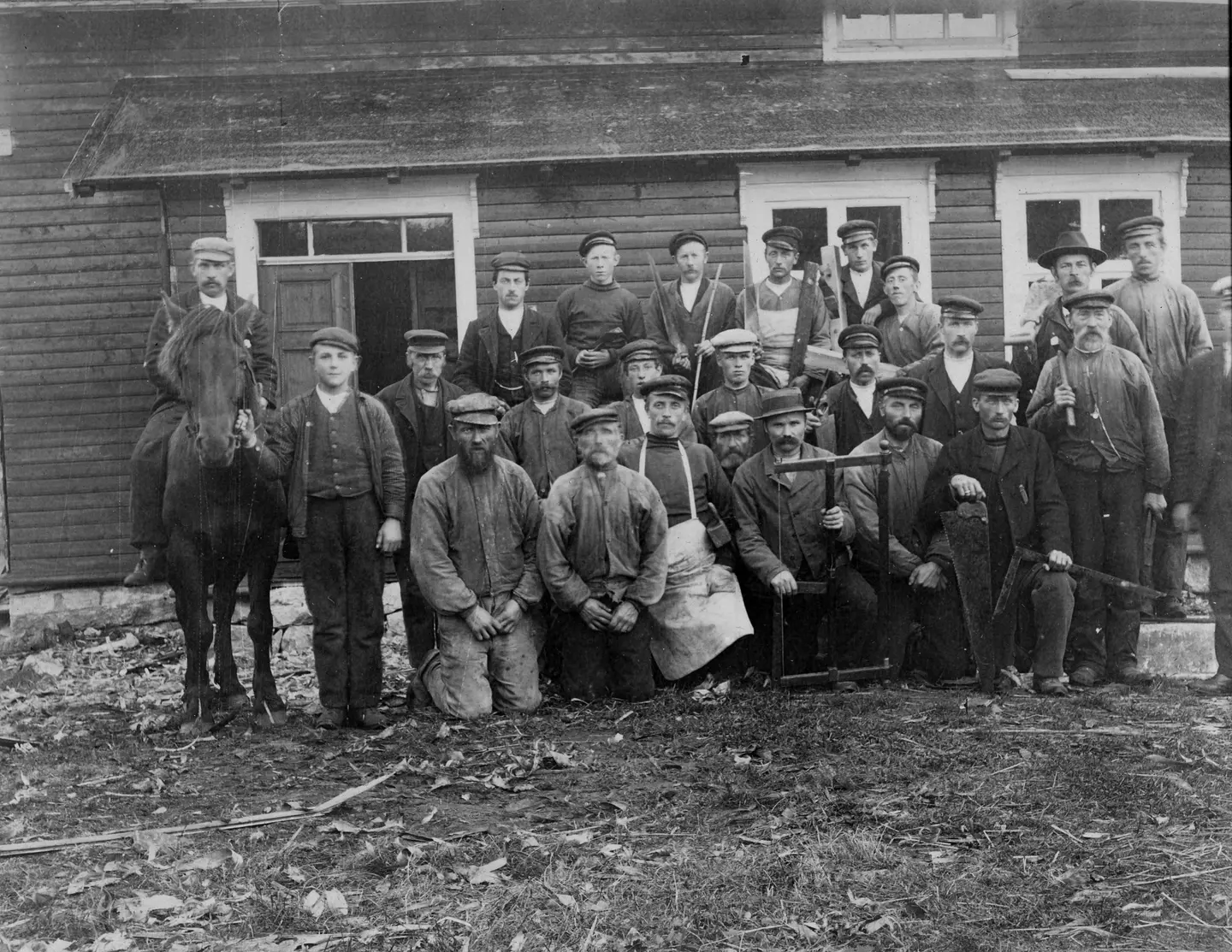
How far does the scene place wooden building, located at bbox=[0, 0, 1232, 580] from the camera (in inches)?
425

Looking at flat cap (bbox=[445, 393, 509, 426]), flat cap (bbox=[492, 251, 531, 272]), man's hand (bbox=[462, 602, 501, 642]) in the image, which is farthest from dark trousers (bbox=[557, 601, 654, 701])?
flat cap (bbox=[492, 251, 531, 272])

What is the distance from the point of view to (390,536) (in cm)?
691

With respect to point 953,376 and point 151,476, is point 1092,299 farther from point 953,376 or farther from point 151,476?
point 151,476

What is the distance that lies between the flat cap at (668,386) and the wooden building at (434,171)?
3450 millimetres

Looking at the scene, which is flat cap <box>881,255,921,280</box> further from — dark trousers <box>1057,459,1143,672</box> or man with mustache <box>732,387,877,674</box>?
dark trousers <box>1057,459,1143,672</box>

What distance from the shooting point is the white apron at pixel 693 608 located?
7332 millimetres

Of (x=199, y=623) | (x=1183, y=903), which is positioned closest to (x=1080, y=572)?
(x=1183, y=903)

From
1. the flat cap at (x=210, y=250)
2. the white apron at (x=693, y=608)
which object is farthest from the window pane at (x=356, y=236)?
the white apron at (x=693, y=608)

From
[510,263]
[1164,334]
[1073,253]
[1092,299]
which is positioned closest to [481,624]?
[510,263]

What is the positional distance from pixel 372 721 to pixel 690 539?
7.10 feet

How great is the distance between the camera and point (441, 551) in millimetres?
7012

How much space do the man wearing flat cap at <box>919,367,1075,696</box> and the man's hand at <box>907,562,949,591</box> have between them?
0.94 feet

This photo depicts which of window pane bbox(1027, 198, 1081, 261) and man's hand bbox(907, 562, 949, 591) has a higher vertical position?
window pane bbox(1027, 198, 1081, 261)

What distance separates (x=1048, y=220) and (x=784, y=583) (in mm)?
6001
